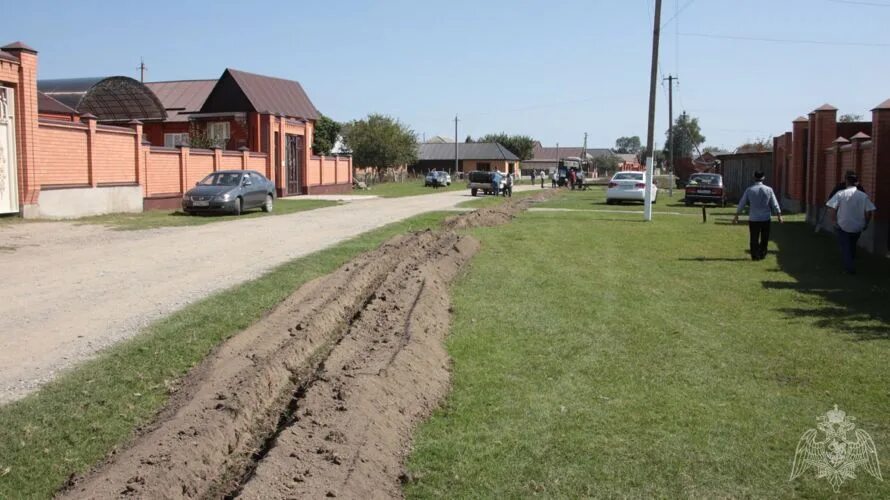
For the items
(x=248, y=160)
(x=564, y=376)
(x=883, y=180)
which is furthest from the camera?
(x=248, y=160)

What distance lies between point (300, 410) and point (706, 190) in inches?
1304

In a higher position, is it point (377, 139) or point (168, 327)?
point (377, 139)

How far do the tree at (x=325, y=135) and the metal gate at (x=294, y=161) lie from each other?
3956 cm

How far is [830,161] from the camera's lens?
22969 mm

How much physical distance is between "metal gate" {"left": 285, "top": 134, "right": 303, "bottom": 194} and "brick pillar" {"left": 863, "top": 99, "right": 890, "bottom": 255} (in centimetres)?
3002

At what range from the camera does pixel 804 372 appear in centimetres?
702

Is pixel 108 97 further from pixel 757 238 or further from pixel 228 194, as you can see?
pixel 757 238

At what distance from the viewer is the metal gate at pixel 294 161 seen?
41.9 m

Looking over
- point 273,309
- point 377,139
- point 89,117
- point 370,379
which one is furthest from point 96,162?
point 377,139

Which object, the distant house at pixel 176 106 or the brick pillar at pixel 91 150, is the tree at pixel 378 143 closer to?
the distant house at pixel 176 106

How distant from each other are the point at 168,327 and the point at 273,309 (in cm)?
134

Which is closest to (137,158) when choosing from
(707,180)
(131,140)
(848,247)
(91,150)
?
(131,140)

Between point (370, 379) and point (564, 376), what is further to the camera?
point (564, 376)

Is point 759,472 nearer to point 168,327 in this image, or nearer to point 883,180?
point 168,327
